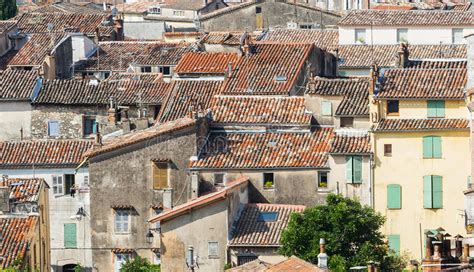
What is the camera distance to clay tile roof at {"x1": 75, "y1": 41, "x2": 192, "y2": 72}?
412 ft

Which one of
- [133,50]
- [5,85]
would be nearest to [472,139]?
[5,85]

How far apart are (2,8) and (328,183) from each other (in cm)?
7087

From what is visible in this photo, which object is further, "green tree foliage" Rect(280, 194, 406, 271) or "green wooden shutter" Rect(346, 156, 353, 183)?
"green wooden shutter" Rect(346, 156, 353, 183)

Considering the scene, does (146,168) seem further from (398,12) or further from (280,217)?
(398,12)

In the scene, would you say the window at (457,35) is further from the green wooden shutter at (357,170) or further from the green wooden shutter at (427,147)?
the green wooden shutter at (357,170)

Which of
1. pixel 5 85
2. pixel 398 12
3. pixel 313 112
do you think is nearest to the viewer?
pixel 313 112

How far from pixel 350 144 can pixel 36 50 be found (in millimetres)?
36388

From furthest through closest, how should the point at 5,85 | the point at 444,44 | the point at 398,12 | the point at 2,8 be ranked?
1. the point at 2,8
2. the point at 398,12
3. the point at 444,44
4. the point at 5,85

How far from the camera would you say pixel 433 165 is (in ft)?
305

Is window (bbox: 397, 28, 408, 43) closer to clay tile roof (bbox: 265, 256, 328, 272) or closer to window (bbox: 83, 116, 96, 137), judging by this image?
window (bbox: 83, 116, 96, 137)

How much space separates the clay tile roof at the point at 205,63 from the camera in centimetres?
11075

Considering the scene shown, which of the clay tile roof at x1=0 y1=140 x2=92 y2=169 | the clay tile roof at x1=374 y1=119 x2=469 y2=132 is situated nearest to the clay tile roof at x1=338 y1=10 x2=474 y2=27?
the clay tile roof at x1=0 y1=140 x2=92 y2=169

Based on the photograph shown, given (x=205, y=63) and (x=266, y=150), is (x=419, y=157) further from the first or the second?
(x=205, y=63)

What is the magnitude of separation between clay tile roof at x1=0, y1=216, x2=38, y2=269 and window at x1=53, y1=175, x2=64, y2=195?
15.4m
